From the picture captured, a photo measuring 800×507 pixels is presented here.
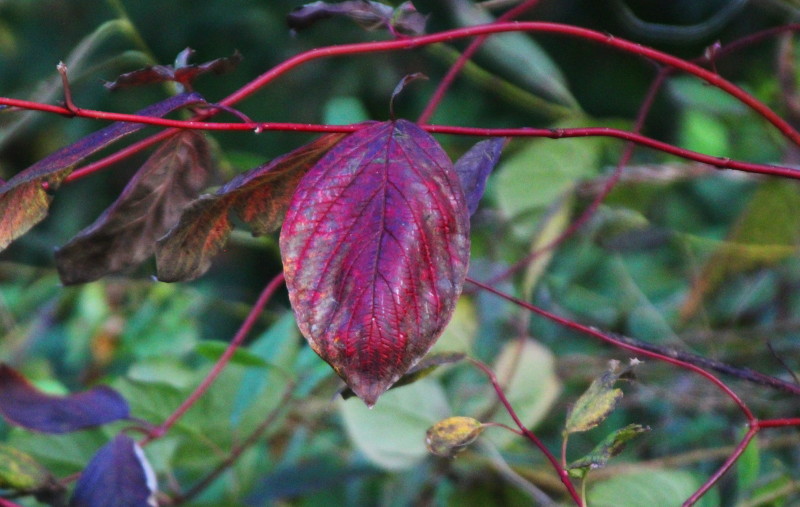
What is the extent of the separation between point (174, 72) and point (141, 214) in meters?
0.09

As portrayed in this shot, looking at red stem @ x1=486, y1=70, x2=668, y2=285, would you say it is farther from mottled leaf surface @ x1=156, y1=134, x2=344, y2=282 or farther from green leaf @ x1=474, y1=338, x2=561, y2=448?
mottled leaf surface @ x1=156, y1=134, x2=344, y2=282

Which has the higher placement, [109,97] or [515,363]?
[515,363]

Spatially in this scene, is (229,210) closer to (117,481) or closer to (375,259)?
(375,259)

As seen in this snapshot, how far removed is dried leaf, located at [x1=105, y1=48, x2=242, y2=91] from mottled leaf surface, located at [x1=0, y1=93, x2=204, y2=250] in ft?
0.06

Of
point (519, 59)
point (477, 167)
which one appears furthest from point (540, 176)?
point (477, 167)

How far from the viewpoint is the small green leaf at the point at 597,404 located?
0.35 m

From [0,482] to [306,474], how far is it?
294 millimetres

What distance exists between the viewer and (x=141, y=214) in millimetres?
407

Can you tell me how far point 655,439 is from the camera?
0.79 metres

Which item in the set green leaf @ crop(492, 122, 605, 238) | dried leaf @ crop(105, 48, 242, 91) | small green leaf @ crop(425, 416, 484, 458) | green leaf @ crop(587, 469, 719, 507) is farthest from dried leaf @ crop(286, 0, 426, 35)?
green leaf @ crop(492, 122, 605, 238)

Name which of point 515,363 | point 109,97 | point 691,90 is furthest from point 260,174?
point 109,97

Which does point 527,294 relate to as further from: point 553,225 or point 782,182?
point 782,182

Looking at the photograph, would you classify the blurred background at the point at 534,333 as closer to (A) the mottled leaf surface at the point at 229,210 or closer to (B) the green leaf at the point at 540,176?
(B) the green leaf at the point at 540,176

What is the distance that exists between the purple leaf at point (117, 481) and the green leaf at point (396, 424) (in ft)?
0.76
